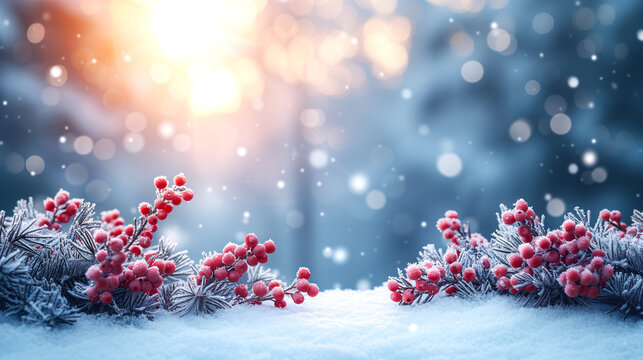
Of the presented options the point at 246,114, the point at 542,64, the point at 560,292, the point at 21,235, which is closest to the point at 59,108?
the point at 246,114

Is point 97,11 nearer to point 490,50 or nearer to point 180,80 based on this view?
point 180,80

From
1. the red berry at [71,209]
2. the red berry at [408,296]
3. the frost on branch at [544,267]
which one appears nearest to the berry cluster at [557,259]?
the frost on branch at [544,267]

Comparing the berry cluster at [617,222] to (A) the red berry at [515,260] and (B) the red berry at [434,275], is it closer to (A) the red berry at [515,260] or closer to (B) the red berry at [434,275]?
(A) the red berry at [515,260]

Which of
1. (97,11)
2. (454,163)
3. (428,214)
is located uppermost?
(97,11)

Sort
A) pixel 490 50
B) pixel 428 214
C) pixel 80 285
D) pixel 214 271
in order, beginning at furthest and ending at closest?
pixel 428 214
pixel 490 50
pixel 214 271
pixel 80 285

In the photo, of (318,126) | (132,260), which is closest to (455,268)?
(132,260)

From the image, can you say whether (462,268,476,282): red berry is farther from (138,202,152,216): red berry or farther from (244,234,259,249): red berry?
(138,202,152,216): red berry

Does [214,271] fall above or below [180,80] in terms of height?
below

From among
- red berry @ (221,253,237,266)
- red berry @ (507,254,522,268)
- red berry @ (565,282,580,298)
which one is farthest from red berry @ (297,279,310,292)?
red berry @ (565,282,580,298)

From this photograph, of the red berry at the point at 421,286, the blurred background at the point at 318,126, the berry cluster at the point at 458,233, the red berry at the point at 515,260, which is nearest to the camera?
the red berry at the point at 515,260
